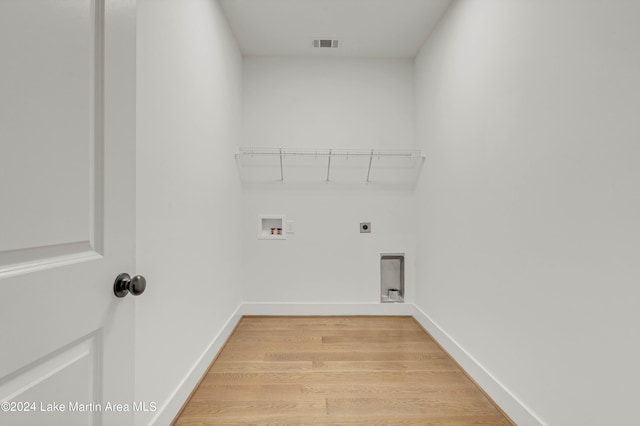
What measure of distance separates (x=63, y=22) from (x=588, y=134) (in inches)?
65.2

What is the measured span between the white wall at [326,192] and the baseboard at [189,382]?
0.82 meters

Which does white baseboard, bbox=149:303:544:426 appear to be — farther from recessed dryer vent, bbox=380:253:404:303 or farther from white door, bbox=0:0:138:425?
white door, bbox=0:0:138:425

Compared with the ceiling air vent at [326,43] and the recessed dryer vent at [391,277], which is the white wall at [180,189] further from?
the recessed dryer vent at [391,277]

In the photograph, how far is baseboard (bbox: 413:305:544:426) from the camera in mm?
1531

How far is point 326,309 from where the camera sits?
3.21m

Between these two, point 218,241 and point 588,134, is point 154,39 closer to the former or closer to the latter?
point 218,241

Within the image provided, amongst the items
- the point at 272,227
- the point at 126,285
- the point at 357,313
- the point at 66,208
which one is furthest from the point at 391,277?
the point at 66,208

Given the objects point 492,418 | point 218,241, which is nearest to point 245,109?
point 218,241

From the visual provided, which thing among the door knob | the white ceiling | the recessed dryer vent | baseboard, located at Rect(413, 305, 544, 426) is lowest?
baseboard, located at Rect(413, 305, 544, 426)

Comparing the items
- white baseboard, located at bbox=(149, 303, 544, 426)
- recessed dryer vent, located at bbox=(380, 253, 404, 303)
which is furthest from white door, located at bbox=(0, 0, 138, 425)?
recessed dryer vent, located at bbox=(380, 253, 404, 303)

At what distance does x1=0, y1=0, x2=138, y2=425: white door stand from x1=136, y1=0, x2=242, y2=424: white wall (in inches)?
20.8

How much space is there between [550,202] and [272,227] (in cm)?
241

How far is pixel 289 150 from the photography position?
320 cm

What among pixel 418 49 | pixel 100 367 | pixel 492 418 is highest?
pixel 418 49
